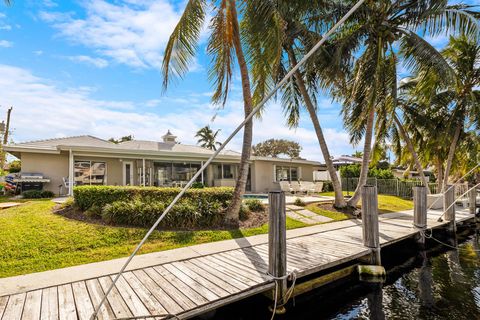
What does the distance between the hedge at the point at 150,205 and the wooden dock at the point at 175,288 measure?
2.42 m

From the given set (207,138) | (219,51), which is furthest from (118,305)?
(207,138)

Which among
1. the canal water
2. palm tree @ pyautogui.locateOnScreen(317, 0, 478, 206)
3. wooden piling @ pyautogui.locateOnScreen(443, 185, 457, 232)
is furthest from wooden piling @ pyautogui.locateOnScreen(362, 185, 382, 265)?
wooden piling @ pyautogui.locateOnScreen(443, 185, 457, 232)

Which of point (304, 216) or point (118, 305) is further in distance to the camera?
point (304, 216)

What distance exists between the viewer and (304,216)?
10.0m

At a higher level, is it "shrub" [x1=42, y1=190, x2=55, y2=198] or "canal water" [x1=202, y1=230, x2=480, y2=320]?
"shrub" [x1=42, y1=190, x2=55, y2=198]

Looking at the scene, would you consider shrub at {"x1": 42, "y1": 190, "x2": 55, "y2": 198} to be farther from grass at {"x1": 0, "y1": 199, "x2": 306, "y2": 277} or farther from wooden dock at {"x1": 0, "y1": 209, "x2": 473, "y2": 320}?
wooden dock at {"x1": 0, "y1": 209, "x2": 473, "y2": 320}

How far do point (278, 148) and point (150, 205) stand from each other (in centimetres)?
3726

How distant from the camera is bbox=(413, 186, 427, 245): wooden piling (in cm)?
792

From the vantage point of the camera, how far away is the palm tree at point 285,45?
663 cm

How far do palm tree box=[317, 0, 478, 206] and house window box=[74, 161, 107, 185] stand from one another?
527 inches

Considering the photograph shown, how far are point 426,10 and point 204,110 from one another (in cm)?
933

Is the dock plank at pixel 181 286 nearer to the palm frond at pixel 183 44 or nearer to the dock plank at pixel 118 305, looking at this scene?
the dock plank at pixel 118 305

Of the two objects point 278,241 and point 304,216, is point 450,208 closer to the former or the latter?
point 304,216

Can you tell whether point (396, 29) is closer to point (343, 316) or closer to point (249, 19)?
point (249, 19)
